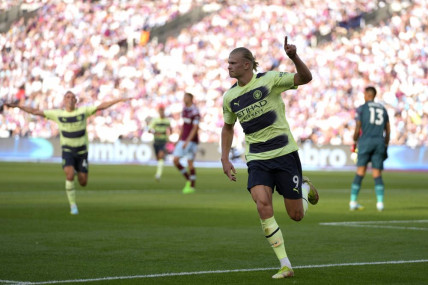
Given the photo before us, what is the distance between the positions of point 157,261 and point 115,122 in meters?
40.0

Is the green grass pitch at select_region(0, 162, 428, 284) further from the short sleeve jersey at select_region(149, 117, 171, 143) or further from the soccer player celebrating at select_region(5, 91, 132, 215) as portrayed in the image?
the short sleeve jersey at select_region(149, 117, 171, 143)

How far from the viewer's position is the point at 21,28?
58812 millimetres

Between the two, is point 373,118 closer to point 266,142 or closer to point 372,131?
point 372,131

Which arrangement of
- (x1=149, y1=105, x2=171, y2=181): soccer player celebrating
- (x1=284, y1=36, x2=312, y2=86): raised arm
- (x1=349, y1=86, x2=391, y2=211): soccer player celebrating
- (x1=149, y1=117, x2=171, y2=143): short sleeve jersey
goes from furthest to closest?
1. (x1=149, y1=117, x2=171, y2=143): short sleeve jersey
2. (x1=149, y1=105, x2=171, y2=181): soccer player celebrating
3. (x1=349, y1=86, x2=391, y2=211): soccer player celebrating
4. (x1=284, y1=36, x2=312, y2=86): raised arm

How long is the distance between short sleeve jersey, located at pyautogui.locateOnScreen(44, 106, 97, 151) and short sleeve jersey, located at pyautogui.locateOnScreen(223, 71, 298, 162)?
918cm

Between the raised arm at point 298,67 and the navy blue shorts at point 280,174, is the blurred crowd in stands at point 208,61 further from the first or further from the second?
the raised arm at point 298,67

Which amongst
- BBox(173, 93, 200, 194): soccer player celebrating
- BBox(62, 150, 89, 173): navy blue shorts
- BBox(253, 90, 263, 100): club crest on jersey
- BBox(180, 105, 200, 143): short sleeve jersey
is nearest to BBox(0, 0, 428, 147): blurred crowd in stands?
BBox(173, 93, 200, 194): soccer player celebrating

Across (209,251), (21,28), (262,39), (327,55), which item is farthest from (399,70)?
(209,251)

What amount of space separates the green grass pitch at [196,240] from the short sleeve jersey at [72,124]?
1.37 meters

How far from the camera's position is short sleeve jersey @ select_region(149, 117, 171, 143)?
3400 cm

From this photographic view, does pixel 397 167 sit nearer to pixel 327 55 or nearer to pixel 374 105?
pixel 327 55

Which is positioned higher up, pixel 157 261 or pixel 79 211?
pixel 157 261

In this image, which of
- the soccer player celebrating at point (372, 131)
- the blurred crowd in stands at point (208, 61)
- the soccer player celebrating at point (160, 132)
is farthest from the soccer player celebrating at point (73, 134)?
the blurred crowd in stands at point (208, 61)

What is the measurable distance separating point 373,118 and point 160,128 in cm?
1606
